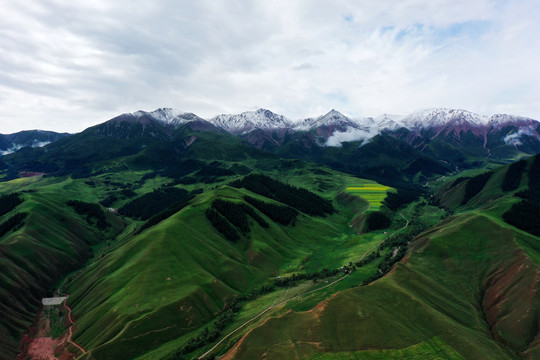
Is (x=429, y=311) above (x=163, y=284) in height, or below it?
below

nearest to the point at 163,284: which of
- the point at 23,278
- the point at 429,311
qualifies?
the point at 23,278

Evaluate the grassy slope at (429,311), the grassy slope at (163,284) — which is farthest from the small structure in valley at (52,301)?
the grassy slope at (429,311)

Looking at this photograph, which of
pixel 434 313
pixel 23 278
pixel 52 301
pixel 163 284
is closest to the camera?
pixel 434 313

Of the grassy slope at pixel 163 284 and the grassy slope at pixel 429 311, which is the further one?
the grassy slope at pixel 163 284

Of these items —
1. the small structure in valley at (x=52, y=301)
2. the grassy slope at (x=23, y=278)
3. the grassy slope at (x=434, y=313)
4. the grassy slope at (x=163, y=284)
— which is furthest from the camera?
the small structure in valley at (x=52, y=301)

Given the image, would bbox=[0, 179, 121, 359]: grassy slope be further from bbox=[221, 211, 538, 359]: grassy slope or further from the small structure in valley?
bbox=[221, 211, 538, 359]: grassy slope

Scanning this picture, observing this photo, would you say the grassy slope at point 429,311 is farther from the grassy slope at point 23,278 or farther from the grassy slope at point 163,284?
the grassy slope at point 23,278

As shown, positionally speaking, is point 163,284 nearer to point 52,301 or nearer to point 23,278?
point 52,301

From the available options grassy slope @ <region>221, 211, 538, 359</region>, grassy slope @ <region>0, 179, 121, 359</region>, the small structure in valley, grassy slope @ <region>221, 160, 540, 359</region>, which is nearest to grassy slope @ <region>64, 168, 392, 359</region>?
the small structure in valley

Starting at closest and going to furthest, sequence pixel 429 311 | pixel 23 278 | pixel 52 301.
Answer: pixel 429 311
pixel 52 301
pixel 23 278
